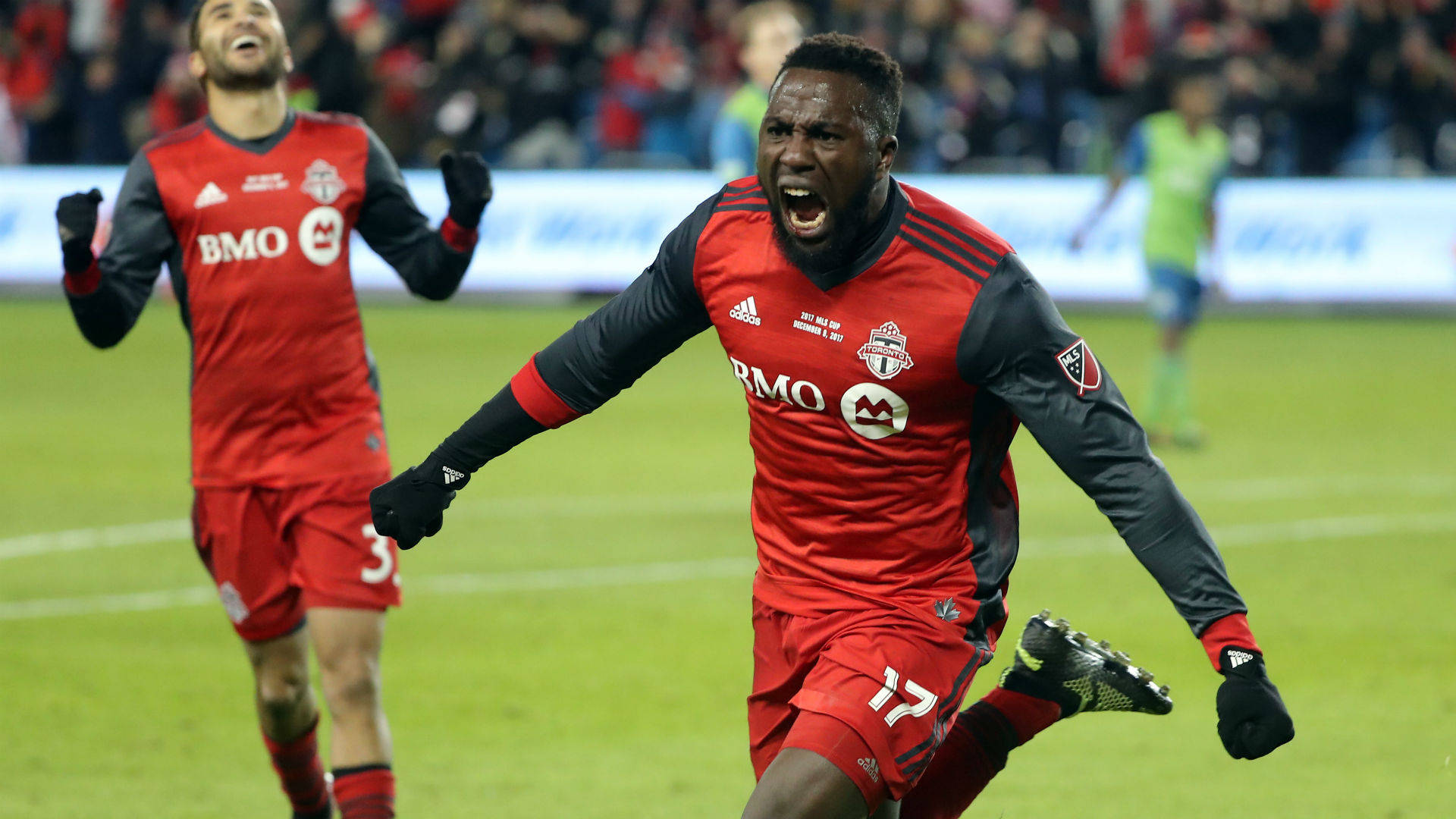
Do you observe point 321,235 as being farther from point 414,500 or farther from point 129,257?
point 414,500

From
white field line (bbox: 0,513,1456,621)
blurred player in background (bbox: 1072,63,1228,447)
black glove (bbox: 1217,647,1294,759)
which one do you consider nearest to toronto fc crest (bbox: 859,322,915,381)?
black glove (bbox: 1217,647,1294,759)

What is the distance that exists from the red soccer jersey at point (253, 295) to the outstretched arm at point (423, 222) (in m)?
0.12

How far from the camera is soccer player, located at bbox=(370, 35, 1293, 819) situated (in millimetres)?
4270

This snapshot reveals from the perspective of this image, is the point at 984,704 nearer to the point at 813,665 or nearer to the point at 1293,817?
the point at 813,665

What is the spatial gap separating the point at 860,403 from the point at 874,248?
0.35 metres

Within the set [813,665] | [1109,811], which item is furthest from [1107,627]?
[813,665]

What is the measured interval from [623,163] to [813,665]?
1792 centimetres

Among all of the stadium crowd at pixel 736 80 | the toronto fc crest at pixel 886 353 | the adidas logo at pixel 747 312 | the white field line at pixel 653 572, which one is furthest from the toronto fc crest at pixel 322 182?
the stadium crowd at pixel 736 80

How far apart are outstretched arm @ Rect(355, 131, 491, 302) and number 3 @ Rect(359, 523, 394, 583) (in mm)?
852

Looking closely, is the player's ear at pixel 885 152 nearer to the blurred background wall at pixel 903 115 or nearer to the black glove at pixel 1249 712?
the black glove at pixel 1249 712

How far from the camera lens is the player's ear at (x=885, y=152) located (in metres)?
4.42

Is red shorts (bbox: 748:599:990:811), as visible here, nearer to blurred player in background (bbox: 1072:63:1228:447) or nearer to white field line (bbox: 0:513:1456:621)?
white field line (bbox: 0:513:1456:621)

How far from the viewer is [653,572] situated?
1009 centimetres

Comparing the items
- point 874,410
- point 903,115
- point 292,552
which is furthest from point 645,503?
point 903,115
